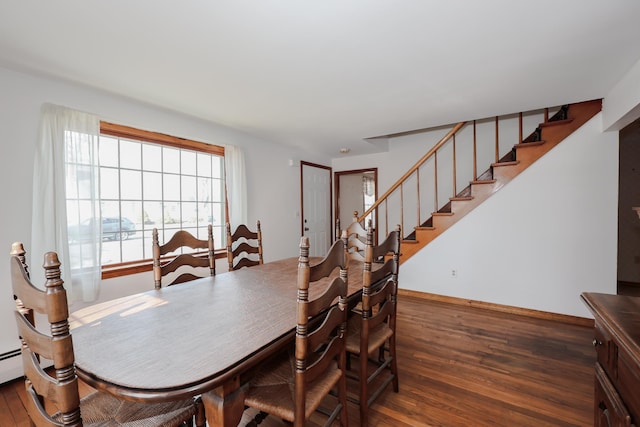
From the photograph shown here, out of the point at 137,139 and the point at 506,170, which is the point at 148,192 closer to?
the point at 137,139

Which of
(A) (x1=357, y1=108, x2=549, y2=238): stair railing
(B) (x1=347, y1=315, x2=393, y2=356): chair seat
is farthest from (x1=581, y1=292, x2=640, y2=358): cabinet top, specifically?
(A) (x1=357, y1=108, x2=549, y2=238): stair railing

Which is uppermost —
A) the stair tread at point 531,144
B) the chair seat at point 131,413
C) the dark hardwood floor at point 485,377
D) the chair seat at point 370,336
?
the stair tread at point 531,144

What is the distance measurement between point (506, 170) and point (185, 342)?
3718mm

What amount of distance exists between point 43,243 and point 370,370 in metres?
2.64

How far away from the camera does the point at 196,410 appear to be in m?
1.12

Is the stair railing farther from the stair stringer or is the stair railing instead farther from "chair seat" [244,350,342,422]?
"chair seat" [244,350,342,422]

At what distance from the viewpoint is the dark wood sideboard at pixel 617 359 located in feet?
2.78

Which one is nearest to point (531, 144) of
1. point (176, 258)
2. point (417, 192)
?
point (417, 192)

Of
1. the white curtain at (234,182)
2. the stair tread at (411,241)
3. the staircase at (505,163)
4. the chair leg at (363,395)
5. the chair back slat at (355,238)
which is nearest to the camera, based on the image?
the chair leg at (363,395)

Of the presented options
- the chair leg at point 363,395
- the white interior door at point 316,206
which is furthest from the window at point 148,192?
the chair leg at point 363,395

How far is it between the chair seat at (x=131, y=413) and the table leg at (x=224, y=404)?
0.46 feet

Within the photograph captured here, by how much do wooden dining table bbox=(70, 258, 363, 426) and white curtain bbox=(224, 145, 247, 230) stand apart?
2.00 m

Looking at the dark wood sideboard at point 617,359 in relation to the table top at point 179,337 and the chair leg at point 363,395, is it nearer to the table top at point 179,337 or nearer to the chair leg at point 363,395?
the chair leg at point 363,395

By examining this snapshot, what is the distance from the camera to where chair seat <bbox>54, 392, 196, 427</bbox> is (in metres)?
1.06
